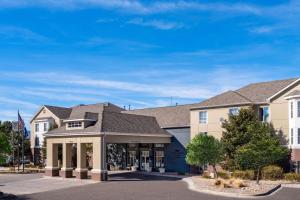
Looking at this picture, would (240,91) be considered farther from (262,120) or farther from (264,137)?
(264,137)

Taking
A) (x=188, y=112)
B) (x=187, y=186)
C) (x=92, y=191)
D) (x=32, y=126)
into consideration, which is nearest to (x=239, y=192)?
(x=187, y=186)

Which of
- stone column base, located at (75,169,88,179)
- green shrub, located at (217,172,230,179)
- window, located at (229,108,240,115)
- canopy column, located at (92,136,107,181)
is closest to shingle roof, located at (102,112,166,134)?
canopy column, located at (92,136,107,181)

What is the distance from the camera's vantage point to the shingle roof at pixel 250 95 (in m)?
50.9

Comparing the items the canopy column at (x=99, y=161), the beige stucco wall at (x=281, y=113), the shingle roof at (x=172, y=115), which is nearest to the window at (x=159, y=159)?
the shingle roof at (x=172, y=115)

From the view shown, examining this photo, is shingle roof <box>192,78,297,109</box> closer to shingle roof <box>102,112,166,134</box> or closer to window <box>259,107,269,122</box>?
window <box>259,107,269,122</box>

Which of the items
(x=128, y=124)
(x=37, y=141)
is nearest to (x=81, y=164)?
(x=128, y=124)

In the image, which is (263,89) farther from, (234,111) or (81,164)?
(81,164)

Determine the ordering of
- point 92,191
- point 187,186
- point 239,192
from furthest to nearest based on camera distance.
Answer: point 187,186
point 92,191
point 239,192

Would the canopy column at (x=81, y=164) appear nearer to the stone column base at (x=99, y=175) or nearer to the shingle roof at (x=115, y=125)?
the shingle roof at (x=115, y=125)

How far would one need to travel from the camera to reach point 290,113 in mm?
47344

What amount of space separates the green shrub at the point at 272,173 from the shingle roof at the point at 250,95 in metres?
7.90

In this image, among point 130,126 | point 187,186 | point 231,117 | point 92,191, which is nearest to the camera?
point 92,191

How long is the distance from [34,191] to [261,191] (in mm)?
19279

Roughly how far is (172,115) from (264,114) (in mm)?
16477
